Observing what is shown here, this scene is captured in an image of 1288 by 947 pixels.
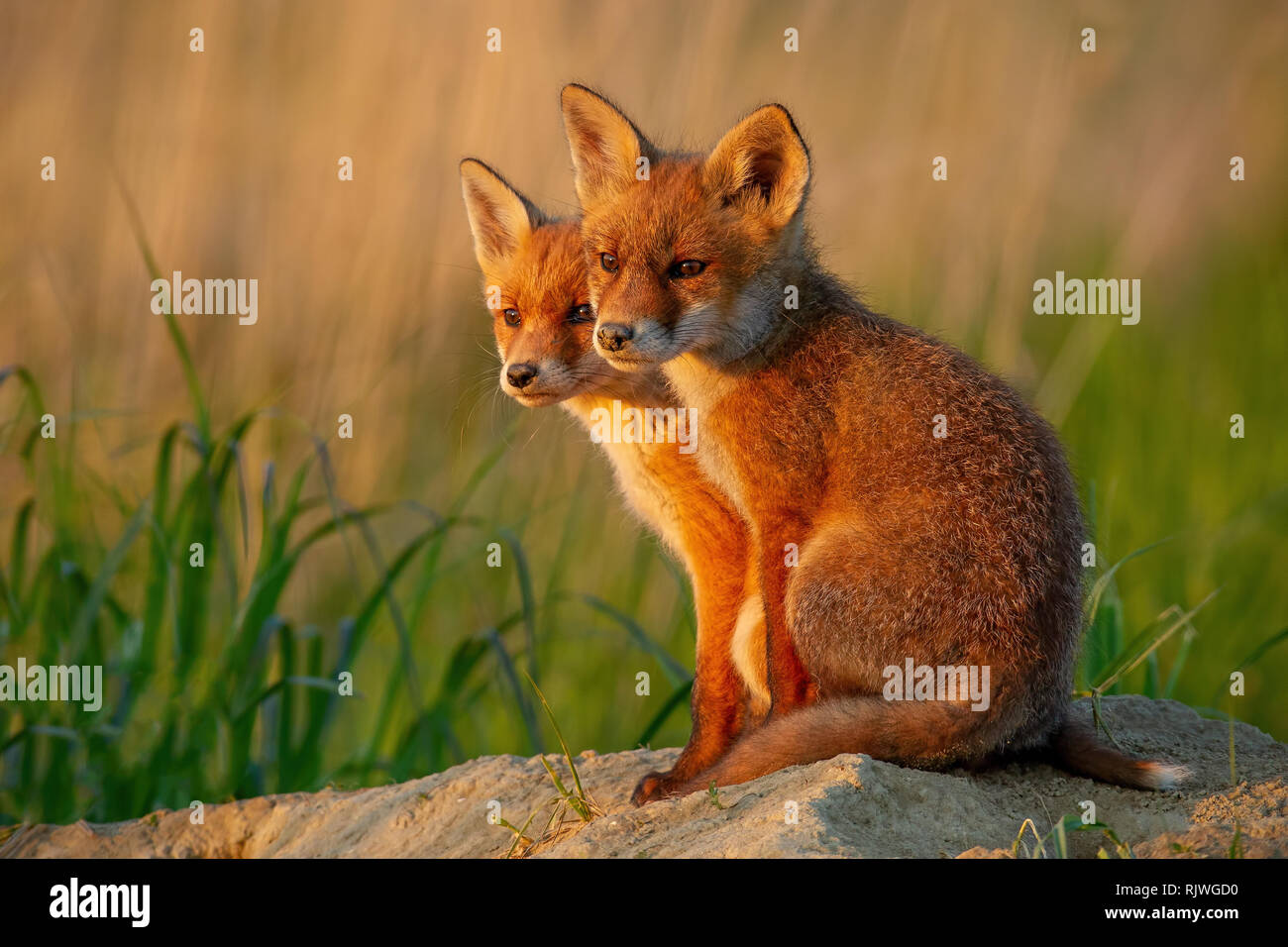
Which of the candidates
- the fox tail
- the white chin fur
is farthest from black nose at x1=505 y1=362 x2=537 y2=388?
the white chin fur

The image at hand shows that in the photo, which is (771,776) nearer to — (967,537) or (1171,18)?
(967,537)

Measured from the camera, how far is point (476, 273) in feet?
20.5

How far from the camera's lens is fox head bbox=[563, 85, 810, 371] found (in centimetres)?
364

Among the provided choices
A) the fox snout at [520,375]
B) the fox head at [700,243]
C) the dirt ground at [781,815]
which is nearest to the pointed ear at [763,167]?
the fox head at [700,243]

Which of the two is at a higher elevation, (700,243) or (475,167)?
(475,167)

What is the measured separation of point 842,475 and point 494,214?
1.94 m

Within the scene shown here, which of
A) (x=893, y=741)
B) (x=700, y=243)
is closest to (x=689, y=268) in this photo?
(x=700, y=243)

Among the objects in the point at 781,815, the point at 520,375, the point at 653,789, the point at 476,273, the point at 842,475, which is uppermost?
the point at 476,273

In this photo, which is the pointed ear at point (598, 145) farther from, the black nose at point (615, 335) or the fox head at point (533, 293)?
the black nose at point (615, 335)

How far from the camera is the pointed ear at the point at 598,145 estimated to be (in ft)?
13.4

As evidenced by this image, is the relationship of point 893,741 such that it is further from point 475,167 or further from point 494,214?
point 475,167

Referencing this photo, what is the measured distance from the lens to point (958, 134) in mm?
7098

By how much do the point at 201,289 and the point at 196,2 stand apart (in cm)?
169

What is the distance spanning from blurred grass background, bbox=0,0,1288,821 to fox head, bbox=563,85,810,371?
67.8 inches
